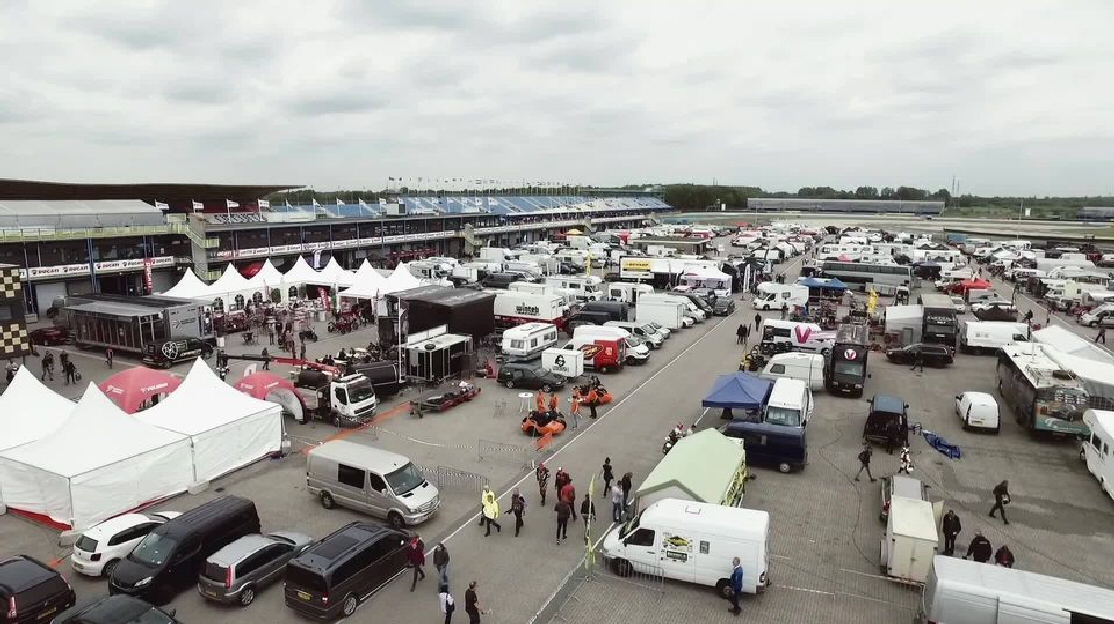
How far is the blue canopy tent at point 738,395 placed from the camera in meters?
18.7

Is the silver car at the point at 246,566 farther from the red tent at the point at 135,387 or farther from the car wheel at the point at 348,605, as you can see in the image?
the red tent at the point at 135,387

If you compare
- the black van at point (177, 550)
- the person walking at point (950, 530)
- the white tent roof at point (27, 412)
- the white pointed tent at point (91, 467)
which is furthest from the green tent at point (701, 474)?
the white tent roof at point (27, 412)

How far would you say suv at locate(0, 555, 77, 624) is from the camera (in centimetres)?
985

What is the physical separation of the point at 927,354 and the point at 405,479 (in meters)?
23.6

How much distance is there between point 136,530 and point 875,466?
1670cm

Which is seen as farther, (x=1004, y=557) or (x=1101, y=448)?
(x=1101, y=448)

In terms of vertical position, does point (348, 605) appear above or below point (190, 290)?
below

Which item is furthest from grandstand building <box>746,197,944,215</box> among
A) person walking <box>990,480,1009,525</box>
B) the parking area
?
person walking <box>990,480,1009,525</box>

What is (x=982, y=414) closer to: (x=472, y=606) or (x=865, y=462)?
(x=865, y=462)

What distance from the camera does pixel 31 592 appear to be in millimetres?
10039

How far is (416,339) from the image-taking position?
81.6 ft

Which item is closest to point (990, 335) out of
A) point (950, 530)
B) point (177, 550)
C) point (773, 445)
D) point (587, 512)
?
point (773, 445)

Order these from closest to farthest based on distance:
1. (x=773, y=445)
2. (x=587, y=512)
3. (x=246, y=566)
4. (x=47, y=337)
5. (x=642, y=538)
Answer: (x=246, y=566) < (x=642, y=538) < (x=587, y=512) < (x=773, y=445) < (x=47, y=337)

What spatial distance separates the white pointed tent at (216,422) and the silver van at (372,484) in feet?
9.74
